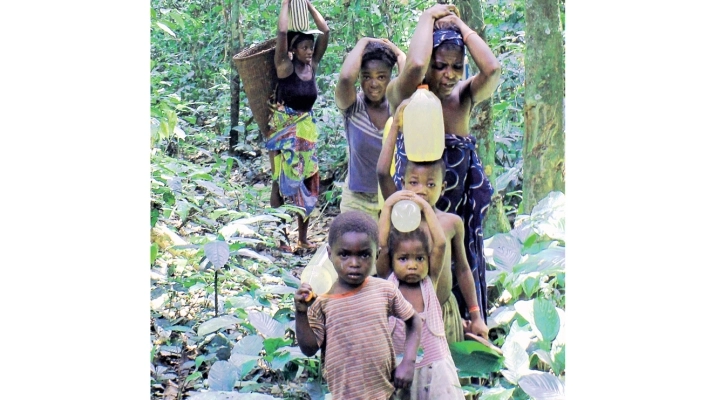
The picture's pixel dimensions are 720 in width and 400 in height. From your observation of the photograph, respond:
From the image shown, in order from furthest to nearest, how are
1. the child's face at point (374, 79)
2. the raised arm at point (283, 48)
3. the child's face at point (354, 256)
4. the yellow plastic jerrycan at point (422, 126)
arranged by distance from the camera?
the raised arm at point (283, 48) < the child's face at point (374, 79) < the yellow plastic jerrycan at point (422, 126) < the child's face at point (354, 256)

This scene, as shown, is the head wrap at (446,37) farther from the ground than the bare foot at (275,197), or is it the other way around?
the head wrap at (446,37)

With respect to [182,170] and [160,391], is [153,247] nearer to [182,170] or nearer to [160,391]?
[182,170]

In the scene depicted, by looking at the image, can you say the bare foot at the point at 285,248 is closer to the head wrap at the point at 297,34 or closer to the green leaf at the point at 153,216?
the green leaf at the point at 153,216

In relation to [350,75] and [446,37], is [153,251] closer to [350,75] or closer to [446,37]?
[350,75]

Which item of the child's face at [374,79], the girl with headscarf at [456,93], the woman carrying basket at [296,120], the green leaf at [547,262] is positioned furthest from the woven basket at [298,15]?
the green leaf at [547,262]

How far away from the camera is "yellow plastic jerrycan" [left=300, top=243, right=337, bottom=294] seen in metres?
3.16

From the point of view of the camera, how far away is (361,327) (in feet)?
10.1

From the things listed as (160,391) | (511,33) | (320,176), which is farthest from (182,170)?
(511,33)

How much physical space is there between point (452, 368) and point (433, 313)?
23 centimetres

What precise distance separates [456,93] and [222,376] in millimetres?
1425

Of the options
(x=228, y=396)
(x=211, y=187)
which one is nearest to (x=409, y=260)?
(x=228, y=396)

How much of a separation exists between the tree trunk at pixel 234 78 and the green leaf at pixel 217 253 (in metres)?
0.41

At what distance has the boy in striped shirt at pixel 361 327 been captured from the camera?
3059 millimetres

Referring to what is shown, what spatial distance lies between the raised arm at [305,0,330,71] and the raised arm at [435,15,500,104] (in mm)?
465
